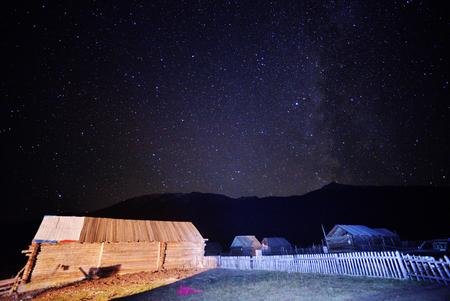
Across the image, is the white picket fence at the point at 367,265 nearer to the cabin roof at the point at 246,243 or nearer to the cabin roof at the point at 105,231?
the cabin roof at the point at 105,231

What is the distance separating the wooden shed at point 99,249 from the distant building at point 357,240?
2582cm

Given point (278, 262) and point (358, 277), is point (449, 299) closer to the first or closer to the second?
point (358, 277)

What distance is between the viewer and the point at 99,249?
2236 cm

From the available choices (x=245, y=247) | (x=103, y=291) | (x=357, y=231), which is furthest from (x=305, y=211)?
(x=103, y=291)

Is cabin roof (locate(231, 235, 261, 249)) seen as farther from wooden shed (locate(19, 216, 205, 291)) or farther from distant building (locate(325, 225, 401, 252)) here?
wooden shed (locate(19, 216, 205, 291))

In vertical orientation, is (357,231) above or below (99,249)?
above

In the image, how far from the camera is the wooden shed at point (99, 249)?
64.6 feet

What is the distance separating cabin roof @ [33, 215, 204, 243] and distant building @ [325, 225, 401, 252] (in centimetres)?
2594

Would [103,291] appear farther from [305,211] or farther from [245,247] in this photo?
[305,211]

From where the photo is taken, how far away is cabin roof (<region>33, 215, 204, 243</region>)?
69.8 feet

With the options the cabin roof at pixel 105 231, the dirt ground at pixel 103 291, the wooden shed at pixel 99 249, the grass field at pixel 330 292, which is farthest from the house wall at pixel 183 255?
the grass field at pixel 330 292

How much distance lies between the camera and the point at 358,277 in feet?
43.3

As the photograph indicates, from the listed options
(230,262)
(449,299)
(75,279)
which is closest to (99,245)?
(75,279)

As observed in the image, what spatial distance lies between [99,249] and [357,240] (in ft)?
125
